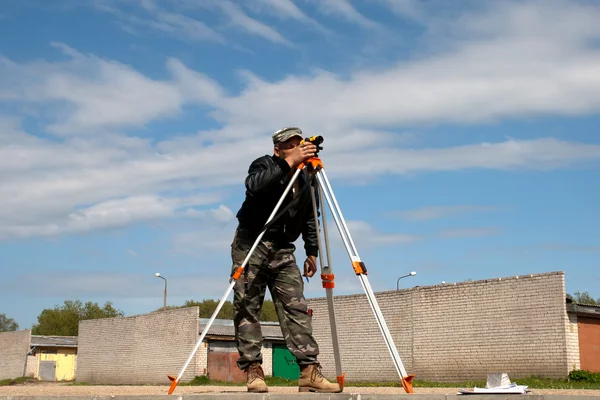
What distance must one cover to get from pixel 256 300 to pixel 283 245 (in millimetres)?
492

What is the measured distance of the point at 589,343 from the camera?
22.7 meters

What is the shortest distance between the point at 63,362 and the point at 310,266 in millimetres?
48607

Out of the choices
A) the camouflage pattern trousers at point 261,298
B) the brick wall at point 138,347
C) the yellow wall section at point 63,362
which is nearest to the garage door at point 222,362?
the brick wall at point 138,347

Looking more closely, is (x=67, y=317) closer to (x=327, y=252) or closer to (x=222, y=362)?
(x=222, y=362)

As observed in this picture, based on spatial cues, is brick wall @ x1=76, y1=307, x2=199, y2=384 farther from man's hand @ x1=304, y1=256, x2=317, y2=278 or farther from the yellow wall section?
man's hand @ x1=304, y1=256, x2=317, y2=278

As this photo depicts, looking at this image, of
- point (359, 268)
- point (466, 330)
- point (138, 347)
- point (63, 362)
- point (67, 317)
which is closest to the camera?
point (359, 268)

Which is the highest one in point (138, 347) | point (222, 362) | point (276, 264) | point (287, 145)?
point (287, 145)

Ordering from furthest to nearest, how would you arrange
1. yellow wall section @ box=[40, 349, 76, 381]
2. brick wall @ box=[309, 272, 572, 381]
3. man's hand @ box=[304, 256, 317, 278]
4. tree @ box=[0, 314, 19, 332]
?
tree @ box=[0, 314, 19, 332], yellow wall section @ box=[40, 349, 76, 381], brick wall @ box=[309, 272, 572, 381], man's hand @ box=[304, 256, 317, 278]

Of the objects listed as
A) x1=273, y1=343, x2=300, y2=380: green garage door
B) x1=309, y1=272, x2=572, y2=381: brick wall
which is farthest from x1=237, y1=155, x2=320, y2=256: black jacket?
x1=273, y1=343, x2=300, y2=380: green garage door

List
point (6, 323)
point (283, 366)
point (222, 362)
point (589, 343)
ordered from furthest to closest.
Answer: point (6, 323), point (283, 366), point (222, 362), point (589, 343)

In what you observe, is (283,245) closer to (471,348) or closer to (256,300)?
(256,300)

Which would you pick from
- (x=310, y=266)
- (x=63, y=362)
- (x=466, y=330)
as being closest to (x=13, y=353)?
(x=63, y=362)

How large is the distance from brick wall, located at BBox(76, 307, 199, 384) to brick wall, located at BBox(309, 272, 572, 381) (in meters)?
8.32

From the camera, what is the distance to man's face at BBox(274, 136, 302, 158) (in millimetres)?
6020
